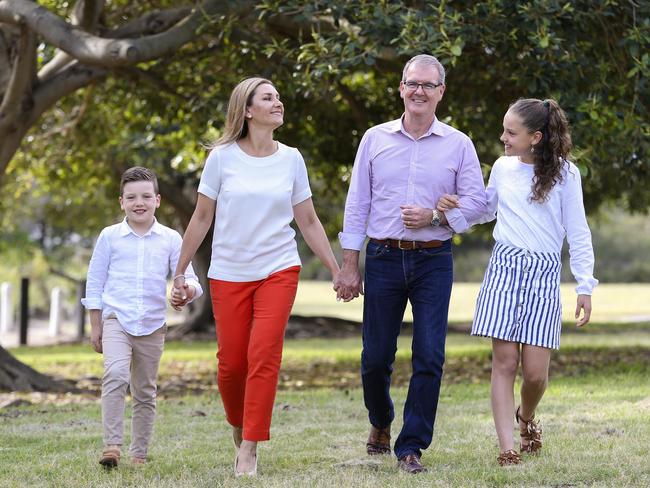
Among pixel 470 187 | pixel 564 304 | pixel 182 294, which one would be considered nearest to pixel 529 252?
pixel 470 187

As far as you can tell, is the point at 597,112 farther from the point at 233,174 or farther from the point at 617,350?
Result: the point at 617,350

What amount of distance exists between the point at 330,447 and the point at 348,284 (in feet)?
4.64

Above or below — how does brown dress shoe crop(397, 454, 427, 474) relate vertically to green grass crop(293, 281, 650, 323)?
above

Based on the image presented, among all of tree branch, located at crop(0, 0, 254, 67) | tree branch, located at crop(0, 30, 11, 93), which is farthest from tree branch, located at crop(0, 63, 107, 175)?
tree branch, located at crop(0, 0, 254, 67)

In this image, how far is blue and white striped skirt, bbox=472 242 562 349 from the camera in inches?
239

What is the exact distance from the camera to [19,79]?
12062mm

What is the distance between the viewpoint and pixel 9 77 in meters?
12.8

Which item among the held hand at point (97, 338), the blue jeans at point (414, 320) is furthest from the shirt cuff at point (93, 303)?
the blue jeans at point (414, 320)

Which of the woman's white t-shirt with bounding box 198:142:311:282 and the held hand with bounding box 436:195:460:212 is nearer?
the woman's white t-shirt with bounding box 198:142:311:282

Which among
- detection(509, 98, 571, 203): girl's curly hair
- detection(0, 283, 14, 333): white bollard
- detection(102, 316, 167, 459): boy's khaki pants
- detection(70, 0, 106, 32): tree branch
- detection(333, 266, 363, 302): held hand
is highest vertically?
detection(70, 0, 106, 32): tree branch

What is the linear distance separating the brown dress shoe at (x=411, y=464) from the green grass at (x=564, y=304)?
2247cm

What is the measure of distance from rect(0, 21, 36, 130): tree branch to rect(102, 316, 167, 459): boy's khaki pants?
6.23 m

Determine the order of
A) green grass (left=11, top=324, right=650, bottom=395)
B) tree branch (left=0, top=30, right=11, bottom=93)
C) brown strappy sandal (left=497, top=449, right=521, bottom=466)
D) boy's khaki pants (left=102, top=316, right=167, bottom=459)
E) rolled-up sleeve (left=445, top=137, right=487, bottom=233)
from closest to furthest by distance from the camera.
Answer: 1. brown strappy sandal (left=497, top=449, right=521, bottom=466)
2. rolled-up sleeve (left=445, top=137, right=487, bottom=233)
3. boy's khaki pants (left=102, top=316, right=167, bottom=459)
4. tree branch (left=0, top=30, right=11, bottom=93)
5. green grass (left=11, top=324, right=650, bottom=395)

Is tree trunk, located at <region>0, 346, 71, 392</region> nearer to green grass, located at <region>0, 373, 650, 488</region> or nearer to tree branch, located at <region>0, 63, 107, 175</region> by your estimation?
green grass, located at <region>0, 373, 650, 488</region>
